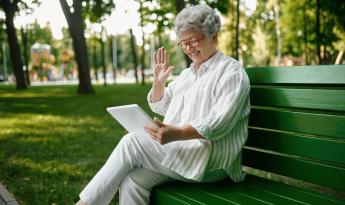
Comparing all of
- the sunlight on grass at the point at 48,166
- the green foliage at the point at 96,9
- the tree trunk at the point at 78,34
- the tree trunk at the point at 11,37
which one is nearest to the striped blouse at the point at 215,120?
the sunlight on grass at the point at 48,166

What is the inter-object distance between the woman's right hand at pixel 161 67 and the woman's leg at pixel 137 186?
703 mm

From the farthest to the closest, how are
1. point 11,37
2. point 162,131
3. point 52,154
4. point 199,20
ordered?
point 11,37 → point 52,154 → point 199,20 → point 162,131

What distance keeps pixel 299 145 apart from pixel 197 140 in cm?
60

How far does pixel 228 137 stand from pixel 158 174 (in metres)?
0.49

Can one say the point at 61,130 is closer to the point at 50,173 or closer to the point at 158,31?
the point at 50,173

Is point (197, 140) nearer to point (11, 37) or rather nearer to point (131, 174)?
point (131, 174)

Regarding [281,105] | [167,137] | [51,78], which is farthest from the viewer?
[51,78]

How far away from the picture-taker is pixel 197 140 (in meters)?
2.69

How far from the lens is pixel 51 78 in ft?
204

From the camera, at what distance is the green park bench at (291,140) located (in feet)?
8.13

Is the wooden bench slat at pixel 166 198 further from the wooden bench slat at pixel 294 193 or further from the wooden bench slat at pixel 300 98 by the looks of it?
the wooden bench slat at pixel 300 98

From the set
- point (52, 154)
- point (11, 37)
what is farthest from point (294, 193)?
Result: point (11, 37)

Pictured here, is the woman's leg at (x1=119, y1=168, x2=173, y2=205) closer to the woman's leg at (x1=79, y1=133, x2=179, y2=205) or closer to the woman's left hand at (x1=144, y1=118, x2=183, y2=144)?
the woman's leg at (x1=79, y1=133, x2=179, y2=205)

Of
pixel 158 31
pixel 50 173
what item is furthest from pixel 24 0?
pixel 50 173
